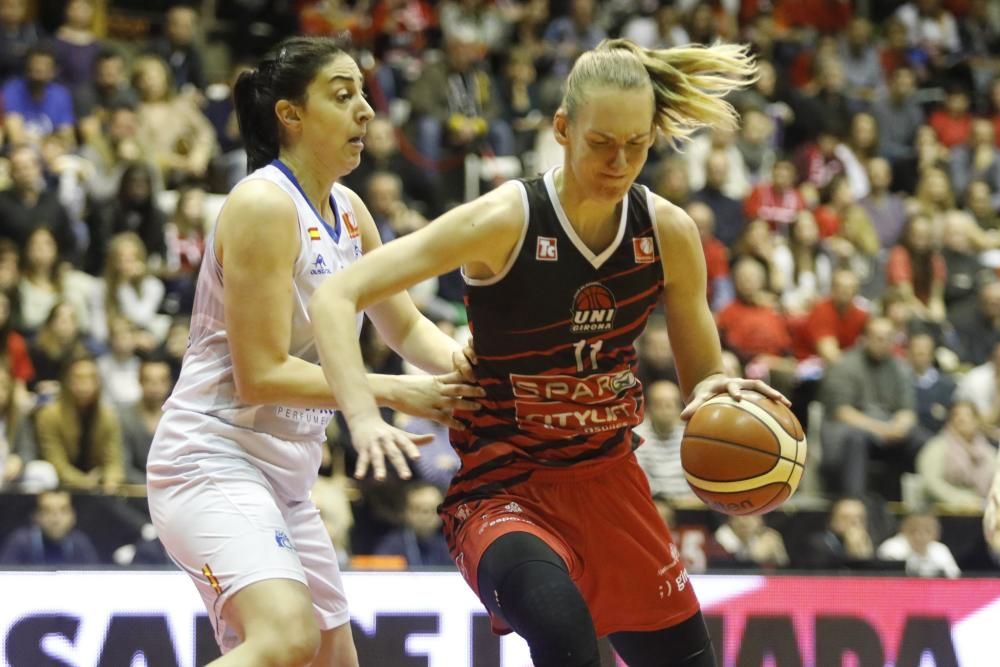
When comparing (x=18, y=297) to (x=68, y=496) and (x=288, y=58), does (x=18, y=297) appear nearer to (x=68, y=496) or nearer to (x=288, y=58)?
(x=68, y=496)

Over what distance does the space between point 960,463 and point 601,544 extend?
5965mm

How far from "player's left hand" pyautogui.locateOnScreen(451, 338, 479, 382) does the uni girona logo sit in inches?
11.1

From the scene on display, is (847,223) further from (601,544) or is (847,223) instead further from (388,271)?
(388,271)

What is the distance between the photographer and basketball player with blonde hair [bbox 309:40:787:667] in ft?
11.1

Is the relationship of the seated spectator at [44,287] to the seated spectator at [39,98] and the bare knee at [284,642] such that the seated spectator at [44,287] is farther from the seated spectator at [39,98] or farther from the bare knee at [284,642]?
the bare knee at [284,642]

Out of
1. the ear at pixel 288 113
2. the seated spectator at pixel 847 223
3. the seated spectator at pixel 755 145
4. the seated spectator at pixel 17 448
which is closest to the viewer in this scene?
the ear at pixel 288 113

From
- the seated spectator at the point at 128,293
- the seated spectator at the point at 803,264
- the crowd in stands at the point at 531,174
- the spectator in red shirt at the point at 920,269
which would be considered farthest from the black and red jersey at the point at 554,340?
the spectator in red shirt at the point at 920,269

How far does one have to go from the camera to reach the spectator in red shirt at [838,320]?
10.0m

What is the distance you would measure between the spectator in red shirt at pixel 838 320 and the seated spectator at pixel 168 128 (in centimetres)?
448

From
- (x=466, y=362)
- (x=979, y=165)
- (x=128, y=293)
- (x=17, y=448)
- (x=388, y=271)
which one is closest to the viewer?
(x=388, y=271)

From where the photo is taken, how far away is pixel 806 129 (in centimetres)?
1269

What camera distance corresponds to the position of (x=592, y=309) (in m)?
3.53

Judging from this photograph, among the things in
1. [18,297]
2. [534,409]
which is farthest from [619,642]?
[18,297]

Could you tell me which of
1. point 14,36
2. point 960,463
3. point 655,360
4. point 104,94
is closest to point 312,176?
point 655,360
